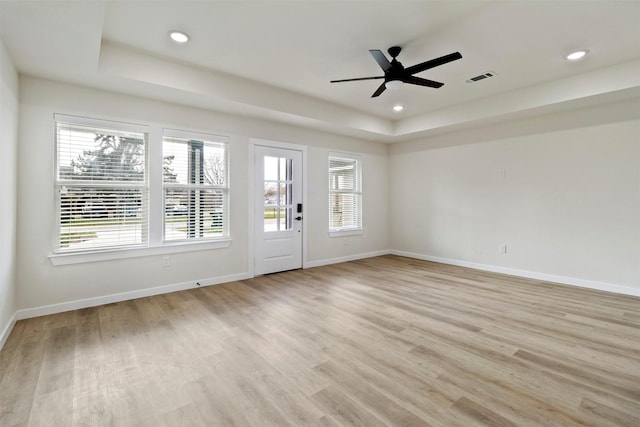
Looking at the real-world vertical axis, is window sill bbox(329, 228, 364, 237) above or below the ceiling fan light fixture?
below

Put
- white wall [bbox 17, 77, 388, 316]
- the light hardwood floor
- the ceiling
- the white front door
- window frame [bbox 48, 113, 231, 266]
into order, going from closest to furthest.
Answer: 1. the light hardwood floor
2. the ceiling
3. white wall [bbox 17, 77, 388, 316]
4. window frame [bbox 48, 113, 231, 266]
5. the white front door

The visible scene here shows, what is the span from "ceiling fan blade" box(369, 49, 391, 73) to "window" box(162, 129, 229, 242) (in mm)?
2562

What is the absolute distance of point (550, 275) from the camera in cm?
461

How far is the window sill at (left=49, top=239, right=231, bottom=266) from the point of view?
334 centimetres

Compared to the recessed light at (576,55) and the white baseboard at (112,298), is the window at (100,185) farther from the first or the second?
the recessed light at (576,55)

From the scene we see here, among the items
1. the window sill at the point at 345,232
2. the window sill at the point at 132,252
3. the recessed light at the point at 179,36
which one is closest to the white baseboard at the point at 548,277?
the window sill at the point at 345,232

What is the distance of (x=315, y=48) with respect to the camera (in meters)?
3.21

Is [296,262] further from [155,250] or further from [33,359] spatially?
[33,359]

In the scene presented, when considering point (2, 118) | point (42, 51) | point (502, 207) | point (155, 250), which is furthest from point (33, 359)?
point (502, 207)

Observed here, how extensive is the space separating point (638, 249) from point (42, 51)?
7.04 metres

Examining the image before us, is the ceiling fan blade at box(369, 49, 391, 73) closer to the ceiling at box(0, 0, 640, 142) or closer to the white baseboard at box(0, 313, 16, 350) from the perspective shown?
the ceiling at box(0, 0, 640, 142)

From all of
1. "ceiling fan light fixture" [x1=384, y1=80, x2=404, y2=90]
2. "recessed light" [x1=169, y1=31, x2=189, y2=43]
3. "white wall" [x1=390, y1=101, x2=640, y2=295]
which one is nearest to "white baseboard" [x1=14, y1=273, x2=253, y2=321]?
"recessed light" [x1=169, y1=31, x2=189, y2=43]

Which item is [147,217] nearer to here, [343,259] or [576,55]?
[343,259]

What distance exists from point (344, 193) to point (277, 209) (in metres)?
1.69
